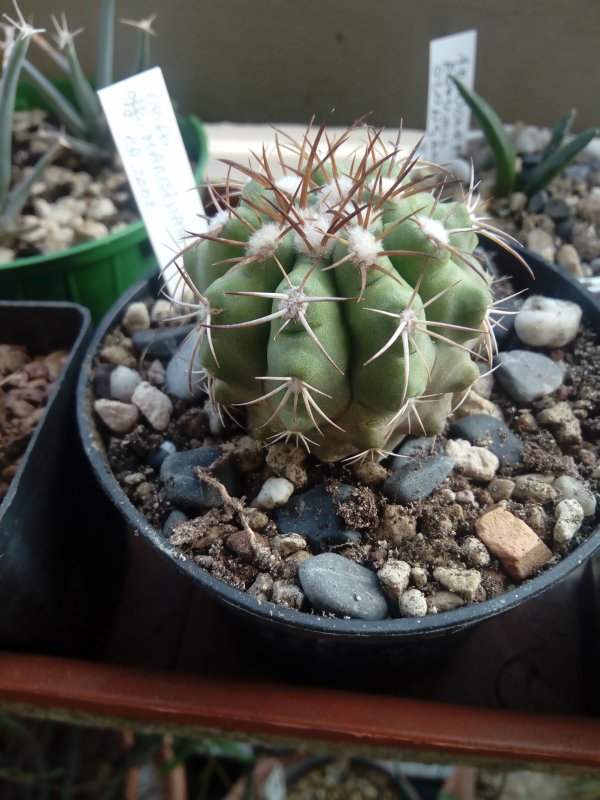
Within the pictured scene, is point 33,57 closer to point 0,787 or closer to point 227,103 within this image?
point 227,103

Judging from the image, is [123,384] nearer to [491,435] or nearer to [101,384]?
[101,384]

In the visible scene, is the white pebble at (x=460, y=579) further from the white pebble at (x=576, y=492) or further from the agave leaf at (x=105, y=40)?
the agave leaf at (x=105, y=40)

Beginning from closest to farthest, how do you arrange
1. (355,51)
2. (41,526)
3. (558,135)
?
1. (41,526)
2. (558,135)
3. (355,51)

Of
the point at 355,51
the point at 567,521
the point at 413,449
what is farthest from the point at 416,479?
the point at 355,51

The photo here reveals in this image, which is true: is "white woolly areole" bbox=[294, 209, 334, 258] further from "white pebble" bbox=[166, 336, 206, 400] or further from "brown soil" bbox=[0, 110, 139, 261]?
"brown soil" bbox=[0, 110, 139, 261]

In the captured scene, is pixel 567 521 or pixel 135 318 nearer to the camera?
pixel 567 521

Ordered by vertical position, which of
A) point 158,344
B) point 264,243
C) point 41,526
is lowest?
point 41,526
